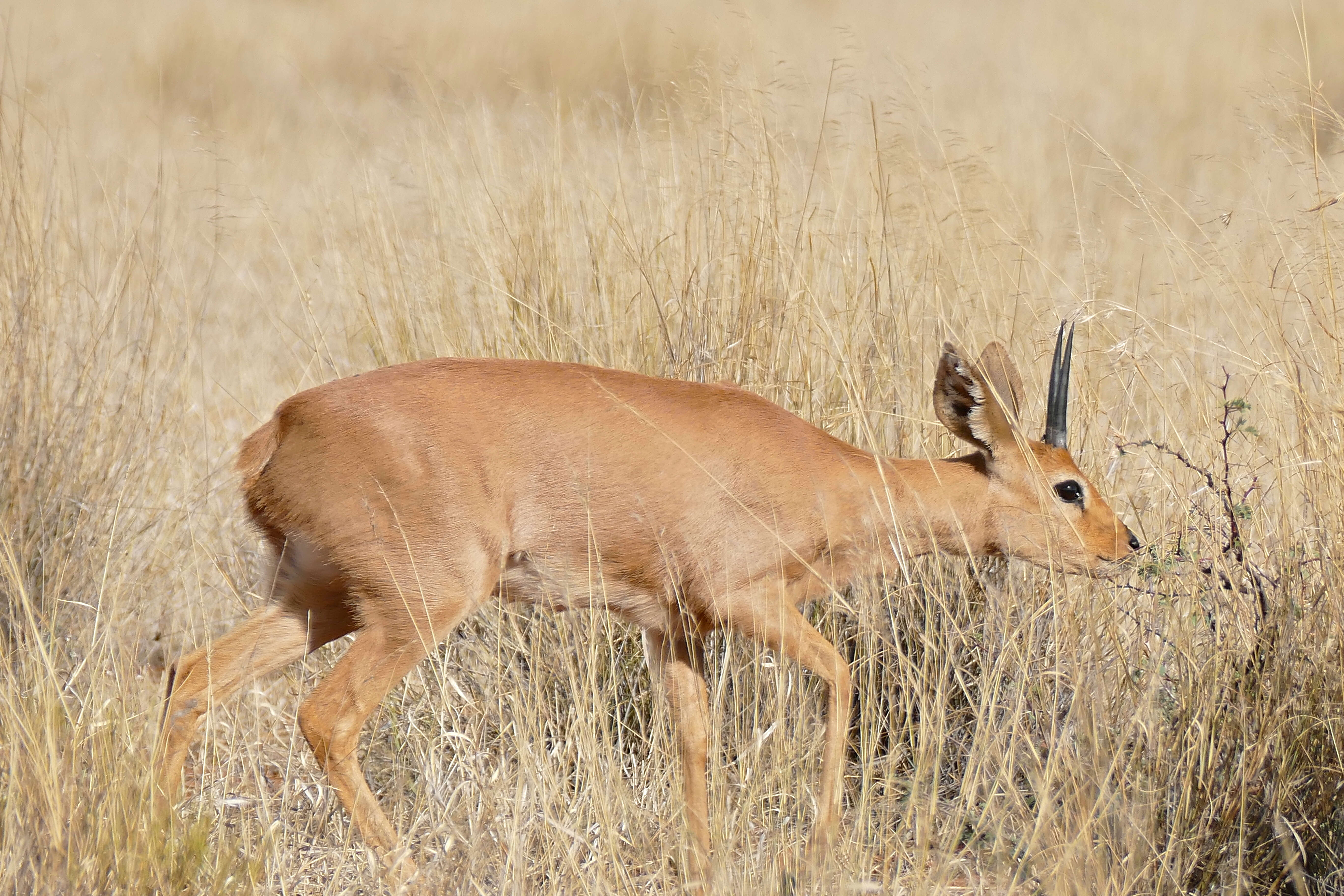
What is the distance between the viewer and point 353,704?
3.99m

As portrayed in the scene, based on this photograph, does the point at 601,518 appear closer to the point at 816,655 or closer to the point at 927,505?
the point at 816,655

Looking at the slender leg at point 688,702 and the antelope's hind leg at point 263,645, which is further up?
the antelope's hind leg at point 263,645

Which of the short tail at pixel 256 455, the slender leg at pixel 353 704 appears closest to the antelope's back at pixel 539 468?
the short tail at pixel 256 455

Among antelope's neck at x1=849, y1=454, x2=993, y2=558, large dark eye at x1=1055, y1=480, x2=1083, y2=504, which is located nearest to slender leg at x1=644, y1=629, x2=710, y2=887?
antelope's neck at x1=849, y1=454, x2=993, y2=558

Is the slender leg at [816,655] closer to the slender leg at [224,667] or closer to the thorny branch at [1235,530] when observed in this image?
the thorny branch at [1235,530]

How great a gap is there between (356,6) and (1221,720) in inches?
741


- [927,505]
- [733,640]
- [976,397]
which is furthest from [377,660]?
[976,397]

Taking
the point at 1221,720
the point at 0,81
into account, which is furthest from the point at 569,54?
the point at 1221,720

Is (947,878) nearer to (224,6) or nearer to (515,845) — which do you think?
(515,845)

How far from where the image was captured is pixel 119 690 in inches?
143

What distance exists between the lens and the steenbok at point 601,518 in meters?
3.96

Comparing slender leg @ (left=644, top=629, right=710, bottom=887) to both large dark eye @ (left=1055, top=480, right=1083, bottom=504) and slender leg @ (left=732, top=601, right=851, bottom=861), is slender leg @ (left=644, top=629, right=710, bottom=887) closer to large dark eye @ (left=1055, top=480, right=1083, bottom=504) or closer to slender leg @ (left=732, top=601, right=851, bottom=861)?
slender leg @ (left=732, top=601, right=851, bottom=861)

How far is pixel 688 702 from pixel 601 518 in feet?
2.24

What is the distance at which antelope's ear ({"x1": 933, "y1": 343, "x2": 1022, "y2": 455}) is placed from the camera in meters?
4.26
